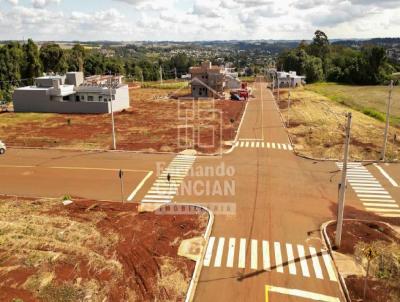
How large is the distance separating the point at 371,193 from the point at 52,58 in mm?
98024

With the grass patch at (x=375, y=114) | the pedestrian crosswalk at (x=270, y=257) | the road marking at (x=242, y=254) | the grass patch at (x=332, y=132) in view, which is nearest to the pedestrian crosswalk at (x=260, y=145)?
the grass patch at (x=332, y=132)

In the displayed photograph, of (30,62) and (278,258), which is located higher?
(30,62)

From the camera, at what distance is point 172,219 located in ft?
85.0

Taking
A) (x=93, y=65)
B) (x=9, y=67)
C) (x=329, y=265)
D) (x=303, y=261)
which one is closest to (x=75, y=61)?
(x=93, y=65)

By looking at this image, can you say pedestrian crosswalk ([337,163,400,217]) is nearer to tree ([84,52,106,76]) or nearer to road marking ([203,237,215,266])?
road marking ([203,237,215,266])

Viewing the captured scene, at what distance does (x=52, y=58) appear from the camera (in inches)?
4092

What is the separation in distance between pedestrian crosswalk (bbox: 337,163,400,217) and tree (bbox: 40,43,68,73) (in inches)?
3642

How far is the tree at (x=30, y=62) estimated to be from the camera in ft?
307

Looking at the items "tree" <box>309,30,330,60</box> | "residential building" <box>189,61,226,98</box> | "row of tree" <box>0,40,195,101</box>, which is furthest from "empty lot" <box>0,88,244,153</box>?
"tree" <box>309,30,330,60</box>

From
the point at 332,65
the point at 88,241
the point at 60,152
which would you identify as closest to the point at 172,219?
the point at 88,241

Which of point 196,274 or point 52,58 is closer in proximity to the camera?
point 196,274

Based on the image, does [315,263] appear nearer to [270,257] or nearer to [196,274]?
[270,257]

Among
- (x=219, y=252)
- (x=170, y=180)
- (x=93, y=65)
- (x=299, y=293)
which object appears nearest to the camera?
(x=299, y=293)

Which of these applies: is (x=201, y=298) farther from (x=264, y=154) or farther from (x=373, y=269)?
(x=264, y=154)
